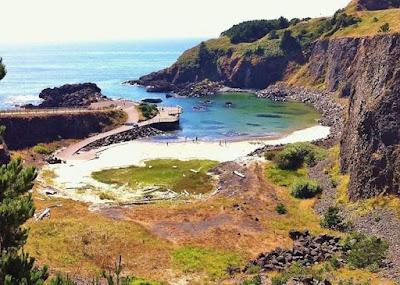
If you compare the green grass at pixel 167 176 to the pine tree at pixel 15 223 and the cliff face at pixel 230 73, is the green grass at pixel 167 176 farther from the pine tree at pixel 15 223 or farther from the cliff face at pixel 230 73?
the cliff face at pixel 230 73

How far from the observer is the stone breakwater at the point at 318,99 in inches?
4187

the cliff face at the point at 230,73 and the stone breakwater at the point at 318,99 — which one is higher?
the cliff face at the point at 230,73

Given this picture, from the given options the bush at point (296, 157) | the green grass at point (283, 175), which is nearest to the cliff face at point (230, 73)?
the bush at point (296, 157)

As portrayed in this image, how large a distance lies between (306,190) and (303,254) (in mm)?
17972

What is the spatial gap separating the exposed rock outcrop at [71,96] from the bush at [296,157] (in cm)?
6571

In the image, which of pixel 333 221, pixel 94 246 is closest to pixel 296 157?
pixel 333 221

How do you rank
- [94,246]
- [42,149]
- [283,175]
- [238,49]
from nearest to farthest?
[94,246] → [283,175] → [42,149] → [238,49]

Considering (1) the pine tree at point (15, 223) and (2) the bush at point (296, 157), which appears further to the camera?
(2) the bush at point (296, 157)

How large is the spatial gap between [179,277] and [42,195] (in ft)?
95.7

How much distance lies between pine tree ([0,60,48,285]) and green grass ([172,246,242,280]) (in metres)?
17.5

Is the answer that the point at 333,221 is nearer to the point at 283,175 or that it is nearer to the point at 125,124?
the point at 283,175

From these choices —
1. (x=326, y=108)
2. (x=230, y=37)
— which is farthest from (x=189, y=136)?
(x=230, y=37)

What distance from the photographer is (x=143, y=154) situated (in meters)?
86.0

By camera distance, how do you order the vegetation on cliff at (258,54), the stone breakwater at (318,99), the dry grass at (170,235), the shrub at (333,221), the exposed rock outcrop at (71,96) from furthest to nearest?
the vegetation on cliff at (258,54) → the exposed rock outcrop at (71,96) → the stone breakwater at (318,99) → the shrub at (333,221) → the dry grass at (170,235)
